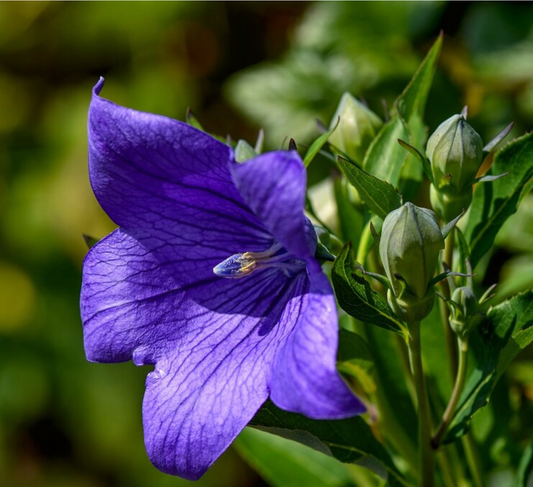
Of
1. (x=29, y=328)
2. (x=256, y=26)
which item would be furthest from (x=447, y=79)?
(x=29, y=328)

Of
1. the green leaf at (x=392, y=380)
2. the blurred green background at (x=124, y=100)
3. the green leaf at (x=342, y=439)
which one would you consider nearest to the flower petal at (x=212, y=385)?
the green leaf at (x=342, y=439)

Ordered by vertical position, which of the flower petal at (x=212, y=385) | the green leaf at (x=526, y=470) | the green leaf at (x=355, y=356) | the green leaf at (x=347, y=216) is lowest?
→ the green leaf at (x=526, y=470)

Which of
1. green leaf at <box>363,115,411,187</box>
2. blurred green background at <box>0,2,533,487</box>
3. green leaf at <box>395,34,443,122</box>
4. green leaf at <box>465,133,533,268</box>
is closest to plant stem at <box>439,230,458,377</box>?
green leaf at <box>465,133,533,268</box>

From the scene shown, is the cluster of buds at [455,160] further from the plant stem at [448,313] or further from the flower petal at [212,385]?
the flower petal at [212,385]

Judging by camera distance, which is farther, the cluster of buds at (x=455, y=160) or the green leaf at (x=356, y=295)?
the cluster of buds at (x=455, y=160)

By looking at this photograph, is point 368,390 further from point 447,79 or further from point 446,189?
point 447,79

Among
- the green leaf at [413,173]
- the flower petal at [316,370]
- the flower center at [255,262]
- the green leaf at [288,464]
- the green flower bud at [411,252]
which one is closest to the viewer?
the flower petal at [316,370]

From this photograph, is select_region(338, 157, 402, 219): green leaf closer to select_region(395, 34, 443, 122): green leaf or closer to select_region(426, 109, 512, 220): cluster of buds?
select_region(426, 109, 512, 220): cluster of buds
